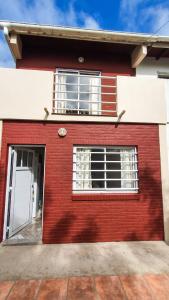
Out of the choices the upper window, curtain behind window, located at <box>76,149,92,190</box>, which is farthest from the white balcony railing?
curtain behind window, located at <box>76,149,92,190</box>

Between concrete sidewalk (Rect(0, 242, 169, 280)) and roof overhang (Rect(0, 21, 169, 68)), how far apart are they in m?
5.84

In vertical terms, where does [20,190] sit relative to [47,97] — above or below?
below

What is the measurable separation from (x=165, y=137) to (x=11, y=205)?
4.99 m

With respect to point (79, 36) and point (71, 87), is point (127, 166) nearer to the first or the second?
point (71, 87)

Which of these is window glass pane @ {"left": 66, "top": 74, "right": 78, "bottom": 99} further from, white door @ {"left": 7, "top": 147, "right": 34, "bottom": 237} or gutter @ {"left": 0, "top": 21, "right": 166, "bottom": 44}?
white door @ {"left": 7, "top": 147, "right": 34, "bottom": 237}

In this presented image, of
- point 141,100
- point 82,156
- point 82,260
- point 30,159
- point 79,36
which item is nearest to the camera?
point 82,260

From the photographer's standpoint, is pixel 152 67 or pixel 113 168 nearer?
pixel 113 168

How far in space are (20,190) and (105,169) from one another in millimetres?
2708

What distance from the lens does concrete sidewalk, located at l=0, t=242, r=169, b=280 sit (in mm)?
3928

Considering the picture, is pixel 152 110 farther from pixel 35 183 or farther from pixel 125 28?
pixel 35 183

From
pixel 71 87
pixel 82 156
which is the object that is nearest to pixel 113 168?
pixel 82 156

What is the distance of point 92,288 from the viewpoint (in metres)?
3.41

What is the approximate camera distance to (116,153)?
5996 millimetres

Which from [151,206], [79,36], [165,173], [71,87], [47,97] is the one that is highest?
[79,36]
